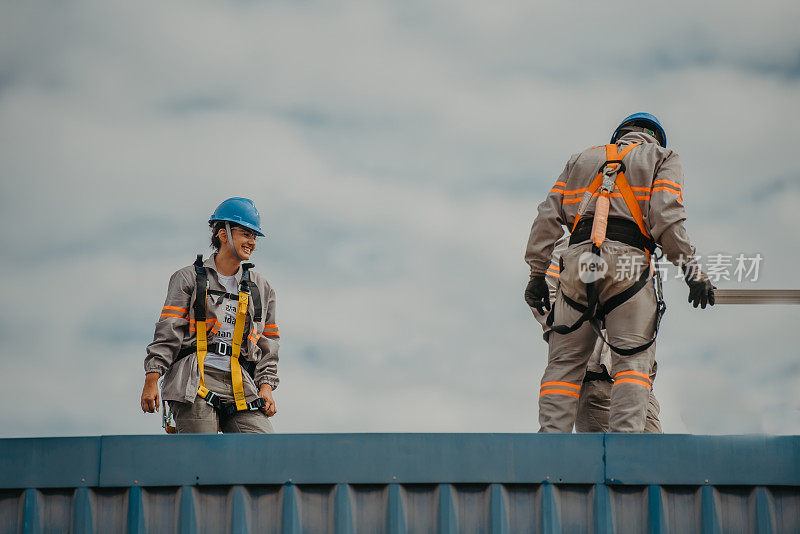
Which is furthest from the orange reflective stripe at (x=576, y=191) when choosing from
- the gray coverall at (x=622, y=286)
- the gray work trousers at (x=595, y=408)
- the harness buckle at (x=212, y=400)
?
the harness buckle at (x=212, y=400)

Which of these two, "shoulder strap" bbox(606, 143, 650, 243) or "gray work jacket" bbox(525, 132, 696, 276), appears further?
"shoulder strap" bbox(606, 143, 650, 243)

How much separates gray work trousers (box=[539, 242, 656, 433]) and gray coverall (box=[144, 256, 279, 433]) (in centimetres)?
176

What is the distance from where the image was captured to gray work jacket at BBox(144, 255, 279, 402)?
21.5ft

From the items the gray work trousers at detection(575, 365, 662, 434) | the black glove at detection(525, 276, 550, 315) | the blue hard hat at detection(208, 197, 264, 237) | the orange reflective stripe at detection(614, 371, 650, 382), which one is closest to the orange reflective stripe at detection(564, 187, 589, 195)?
the black glove at detection(525, 276, 550, 315)

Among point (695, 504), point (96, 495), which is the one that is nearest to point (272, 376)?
point (96, 495)

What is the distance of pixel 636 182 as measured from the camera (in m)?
6.57

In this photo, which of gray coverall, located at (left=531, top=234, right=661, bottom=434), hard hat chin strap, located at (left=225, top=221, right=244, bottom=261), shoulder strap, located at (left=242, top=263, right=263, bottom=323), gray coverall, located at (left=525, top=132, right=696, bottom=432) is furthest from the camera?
gray coverall, located at (left=531, top=234, right=661, bottom=434)

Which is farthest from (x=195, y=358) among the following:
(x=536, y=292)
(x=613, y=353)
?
(x=613, y=353)

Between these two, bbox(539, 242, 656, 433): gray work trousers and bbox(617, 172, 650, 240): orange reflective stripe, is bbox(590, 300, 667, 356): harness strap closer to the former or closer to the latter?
bbox(539, 242, 656, 433): gray work trousers

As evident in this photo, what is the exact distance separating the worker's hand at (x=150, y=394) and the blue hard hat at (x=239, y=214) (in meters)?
1.15

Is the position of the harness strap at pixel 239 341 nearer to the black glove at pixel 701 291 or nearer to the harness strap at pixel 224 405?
the harness strap at pixel 224 405

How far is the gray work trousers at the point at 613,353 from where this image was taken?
247 inches

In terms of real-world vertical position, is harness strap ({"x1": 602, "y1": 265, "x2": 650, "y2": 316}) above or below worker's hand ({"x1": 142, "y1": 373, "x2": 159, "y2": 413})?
above

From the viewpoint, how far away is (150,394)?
646 cm
